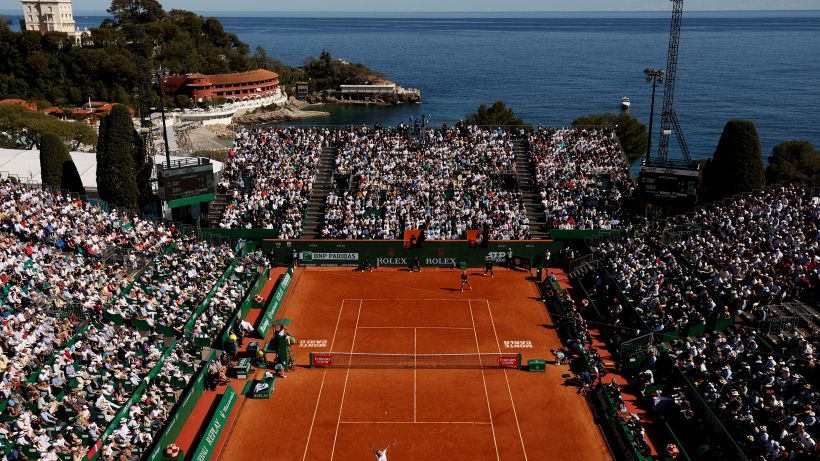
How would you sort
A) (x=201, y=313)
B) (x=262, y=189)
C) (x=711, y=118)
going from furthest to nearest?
(x=711, y=118)
(x=262, y=189)
(x=201, y=313)

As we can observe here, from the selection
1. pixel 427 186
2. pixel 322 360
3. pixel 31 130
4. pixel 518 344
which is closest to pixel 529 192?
pixel 427 186

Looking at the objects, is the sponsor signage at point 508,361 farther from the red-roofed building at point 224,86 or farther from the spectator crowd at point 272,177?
Answer: the red-roofed building at point 224,86

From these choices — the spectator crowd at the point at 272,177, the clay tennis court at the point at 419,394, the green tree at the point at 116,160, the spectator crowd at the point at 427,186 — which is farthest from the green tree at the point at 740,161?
the green tree at the point at 116,160

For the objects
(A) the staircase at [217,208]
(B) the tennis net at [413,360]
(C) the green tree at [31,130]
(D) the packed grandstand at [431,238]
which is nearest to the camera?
(D) the packed grandstand at [431,238]

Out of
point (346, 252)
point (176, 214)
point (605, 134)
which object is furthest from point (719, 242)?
point (176, 214)

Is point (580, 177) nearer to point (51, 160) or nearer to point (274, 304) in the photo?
point (274, 304)

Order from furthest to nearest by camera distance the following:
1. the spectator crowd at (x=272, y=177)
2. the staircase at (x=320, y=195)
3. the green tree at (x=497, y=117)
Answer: the green tree at (x=497, y=117)
the staircase at (x=320, y=195)
the spectator crowd at (x=272, y=177)

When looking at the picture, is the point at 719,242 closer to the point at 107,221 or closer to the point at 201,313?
the point at 201,313

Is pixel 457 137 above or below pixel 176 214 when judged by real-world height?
above
